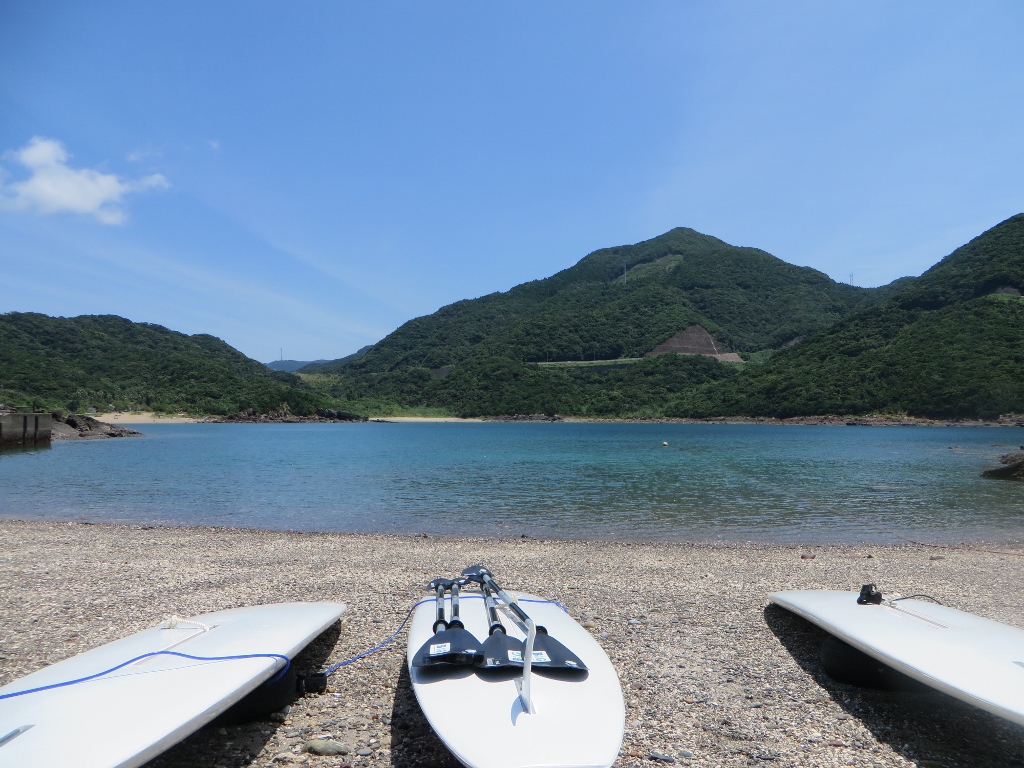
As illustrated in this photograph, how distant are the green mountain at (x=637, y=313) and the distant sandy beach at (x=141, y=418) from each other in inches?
2561

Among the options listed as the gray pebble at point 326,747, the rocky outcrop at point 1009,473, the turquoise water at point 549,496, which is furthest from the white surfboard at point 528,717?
the rocky outcrop at point 1009,473

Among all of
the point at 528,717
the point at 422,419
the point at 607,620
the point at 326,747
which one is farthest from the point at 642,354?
the point at 528,717

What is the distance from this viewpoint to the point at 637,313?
156 meters

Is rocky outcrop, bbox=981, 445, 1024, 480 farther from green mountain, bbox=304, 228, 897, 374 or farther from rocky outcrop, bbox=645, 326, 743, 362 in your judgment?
rocky outcrop, bbox=645, 326, 743, 362

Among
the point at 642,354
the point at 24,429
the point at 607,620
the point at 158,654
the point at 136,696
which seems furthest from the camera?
the point at 642,354

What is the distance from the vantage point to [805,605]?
5734 millimetres

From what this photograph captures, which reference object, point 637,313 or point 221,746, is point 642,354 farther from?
point 221,746

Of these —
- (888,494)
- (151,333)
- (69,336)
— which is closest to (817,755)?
(888,494)

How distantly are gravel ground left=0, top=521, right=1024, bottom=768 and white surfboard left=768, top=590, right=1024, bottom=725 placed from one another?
455 mm

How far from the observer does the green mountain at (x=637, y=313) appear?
147875 mm

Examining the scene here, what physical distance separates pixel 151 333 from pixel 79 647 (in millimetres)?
163113

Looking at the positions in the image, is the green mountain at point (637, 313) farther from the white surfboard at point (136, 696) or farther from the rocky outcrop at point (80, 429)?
the white surfboard at point (136, 696)

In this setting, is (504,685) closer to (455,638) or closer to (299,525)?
(455,638)

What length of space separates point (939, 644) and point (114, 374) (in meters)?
126
